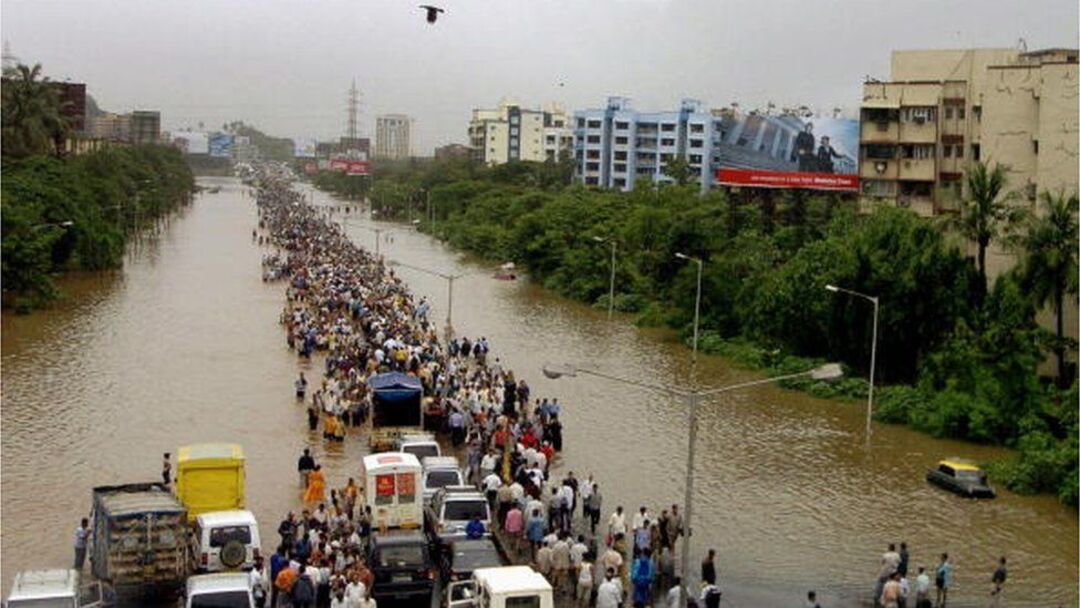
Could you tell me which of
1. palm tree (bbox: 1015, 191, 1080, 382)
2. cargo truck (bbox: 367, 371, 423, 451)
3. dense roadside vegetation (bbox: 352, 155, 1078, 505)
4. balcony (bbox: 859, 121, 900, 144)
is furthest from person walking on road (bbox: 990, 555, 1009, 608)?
balcony (bbox: 859, 121, 900, 144)

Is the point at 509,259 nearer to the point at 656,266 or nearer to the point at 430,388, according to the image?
the point at 656,266

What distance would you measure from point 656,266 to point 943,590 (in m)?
37.6

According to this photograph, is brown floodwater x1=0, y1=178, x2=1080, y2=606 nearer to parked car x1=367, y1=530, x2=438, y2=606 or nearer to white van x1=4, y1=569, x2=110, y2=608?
white van x1=4, y1=569, x2=110, y2=608

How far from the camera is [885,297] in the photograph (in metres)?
39.9

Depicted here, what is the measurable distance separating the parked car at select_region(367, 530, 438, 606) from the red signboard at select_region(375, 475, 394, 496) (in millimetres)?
2382

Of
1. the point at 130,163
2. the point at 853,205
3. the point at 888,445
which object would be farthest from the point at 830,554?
the point at 130,163

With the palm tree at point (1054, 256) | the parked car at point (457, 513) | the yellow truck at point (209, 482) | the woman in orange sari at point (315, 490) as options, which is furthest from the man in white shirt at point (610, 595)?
the palm tree at point (1054, 256)

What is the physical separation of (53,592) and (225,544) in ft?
10.7

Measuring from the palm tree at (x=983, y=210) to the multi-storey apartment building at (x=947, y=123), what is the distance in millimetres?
3326

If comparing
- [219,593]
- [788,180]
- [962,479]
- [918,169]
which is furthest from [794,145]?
[219,593]

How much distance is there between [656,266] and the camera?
186 feet

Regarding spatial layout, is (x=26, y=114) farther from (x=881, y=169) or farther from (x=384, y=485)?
(x=384, y=485)

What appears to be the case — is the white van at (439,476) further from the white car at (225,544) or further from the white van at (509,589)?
the white van at (509,589)

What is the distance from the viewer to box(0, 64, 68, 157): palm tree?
79.8 meters
